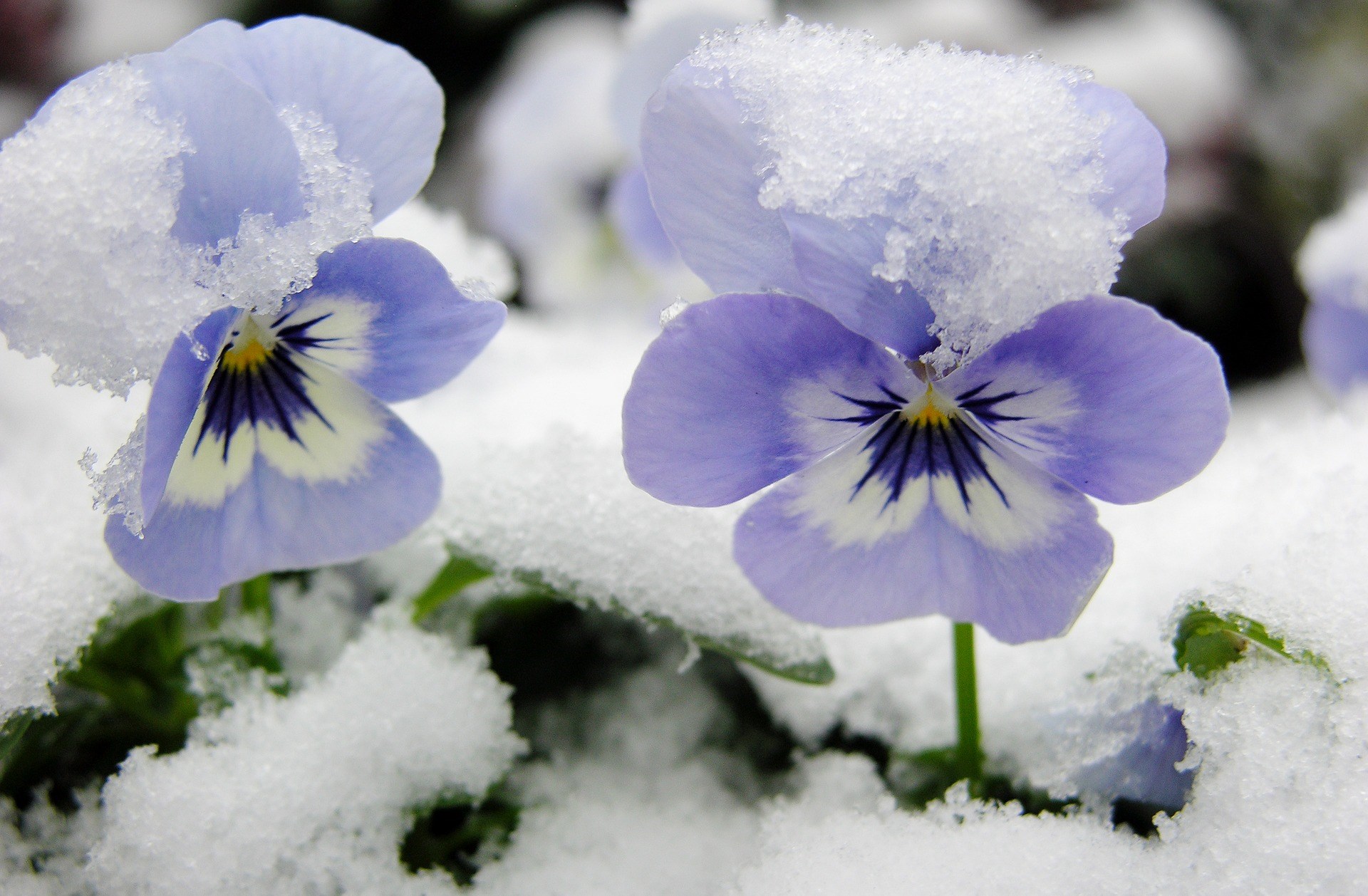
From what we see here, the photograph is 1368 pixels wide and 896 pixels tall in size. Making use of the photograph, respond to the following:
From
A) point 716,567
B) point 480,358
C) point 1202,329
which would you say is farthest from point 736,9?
point 1202,329

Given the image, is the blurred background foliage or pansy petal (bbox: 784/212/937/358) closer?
pansy petal (bbox: 784/212/937/358)

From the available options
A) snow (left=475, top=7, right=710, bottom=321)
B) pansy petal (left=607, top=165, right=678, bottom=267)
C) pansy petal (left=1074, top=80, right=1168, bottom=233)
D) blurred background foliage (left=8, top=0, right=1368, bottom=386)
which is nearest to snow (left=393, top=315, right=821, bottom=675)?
pansy petal (left=1074, top=80, right=1168, bottom=233)

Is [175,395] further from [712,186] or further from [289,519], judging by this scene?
[712,186]

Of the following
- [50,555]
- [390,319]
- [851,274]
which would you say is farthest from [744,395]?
[50,555]

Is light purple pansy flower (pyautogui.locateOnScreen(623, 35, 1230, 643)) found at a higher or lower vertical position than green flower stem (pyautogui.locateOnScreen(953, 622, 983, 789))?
higher

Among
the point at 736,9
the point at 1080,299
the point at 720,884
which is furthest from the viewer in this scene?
the point at 736,9

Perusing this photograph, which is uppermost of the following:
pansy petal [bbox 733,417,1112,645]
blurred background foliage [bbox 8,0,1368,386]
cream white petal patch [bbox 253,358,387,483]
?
pansy petal [bbox 733,417,1112,645]

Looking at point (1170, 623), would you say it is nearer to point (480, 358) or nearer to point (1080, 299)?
point (1080, 299)

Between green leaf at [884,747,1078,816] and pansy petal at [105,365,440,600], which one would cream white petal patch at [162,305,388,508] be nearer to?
pansy petal at [105,365,440,600]
